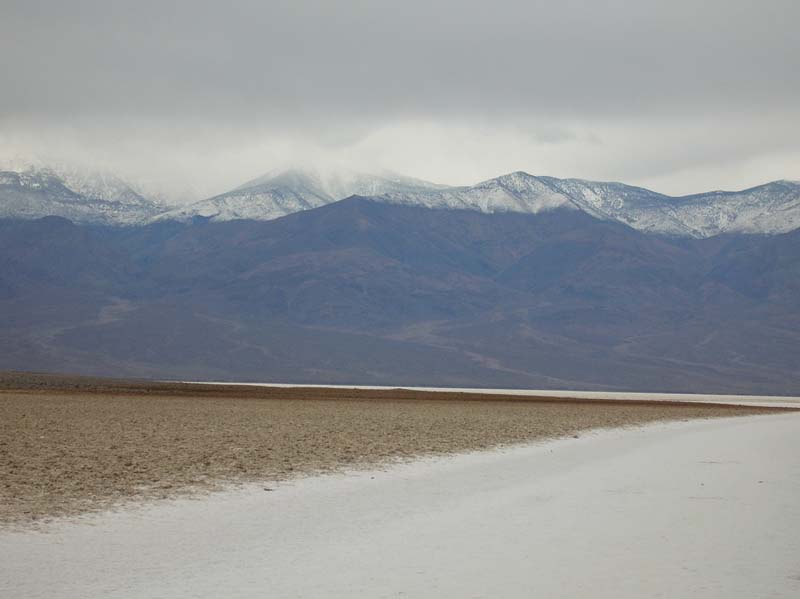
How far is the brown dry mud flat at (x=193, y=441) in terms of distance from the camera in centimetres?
1922

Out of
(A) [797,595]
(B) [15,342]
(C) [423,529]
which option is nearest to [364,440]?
(C) [423,529]

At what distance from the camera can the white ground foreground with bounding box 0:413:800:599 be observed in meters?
11.7

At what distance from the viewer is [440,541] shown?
1459cm

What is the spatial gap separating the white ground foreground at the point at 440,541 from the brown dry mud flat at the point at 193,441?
1.65m

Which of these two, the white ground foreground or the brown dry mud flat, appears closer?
the white ground foreground

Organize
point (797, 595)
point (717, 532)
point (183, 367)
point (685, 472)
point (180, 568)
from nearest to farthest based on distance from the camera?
point (797, 595), point (180, 568), point (717, 532), point (685, 472), point (183, 367)

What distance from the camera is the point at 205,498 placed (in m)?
18.5

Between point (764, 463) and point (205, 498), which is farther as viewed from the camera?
point (764, 463)

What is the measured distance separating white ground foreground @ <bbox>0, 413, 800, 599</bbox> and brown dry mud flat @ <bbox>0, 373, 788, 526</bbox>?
1.65 m

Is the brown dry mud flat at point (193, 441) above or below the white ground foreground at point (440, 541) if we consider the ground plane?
above

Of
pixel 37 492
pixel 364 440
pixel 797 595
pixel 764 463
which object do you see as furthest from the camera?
pixel 364 440

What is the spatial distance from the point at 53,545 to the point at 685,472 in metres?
15.6

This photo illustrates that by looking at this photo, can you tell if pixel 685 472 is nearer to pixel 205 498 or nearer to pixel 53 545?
pixel 205 498

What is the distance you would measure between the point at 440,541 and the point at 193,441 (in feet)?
51.5
